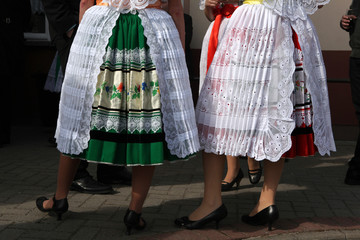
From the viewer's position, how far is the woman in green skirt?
312cm

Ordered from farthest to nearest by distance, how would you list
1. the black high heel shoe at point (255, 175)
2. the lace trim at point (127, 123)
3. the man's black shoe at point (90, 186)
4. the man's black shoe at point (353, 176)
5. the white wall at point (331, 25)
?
the white wall at point (331, 25), the man's black shoe at point (353, 176), the black high heel shoe at point (255, 175), the man's black shoe at point (90, 186), the lace trim at point (127, 123)

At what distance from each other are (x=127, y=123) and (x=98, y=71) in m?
0.35

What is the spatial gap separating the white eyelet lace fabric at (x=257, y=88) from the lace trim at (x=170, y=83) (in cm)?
26

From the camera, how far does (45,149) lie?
6391mm

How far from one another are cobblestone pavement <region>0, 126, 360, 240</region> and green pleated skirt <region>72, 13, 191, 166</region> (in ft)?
1.91

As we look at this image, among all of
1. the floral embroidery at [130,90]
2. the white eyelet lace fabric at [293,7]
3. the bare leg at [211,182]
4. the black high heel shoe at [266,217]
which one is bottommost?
the black high heel shoe at [266,217]

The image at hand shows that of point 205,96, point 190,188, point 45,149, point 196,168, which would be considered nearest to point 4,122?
point 45,149

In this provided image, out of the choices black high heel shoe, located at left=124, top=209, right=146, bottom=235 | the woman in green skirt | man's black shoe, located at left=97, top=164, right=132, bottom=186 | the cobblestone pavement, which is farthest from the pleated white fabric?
man's black shoe, located at left=97, top=164, right=132, bottom=186

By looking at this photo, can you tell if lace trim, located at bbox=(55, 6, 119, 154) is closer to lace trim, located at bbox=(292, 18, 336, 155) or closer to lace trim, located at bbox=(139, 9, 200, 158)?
lace trim, located at bbox=(139, 9, 200, 158)

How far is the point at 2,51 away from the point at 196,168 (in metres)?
2.73

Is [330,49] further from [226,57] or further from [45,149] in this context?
[226,57]

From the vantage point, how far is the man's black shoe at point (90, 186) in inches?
169

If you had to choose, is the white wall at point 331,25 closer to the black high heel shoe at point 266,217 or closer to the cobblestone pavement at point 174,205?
the cobblestone pavement at point 174,205

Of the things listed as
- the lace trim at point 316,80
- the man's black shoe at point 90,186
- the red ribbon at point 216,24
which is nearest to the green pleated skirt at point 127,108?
the red ribbon at point 216,24
